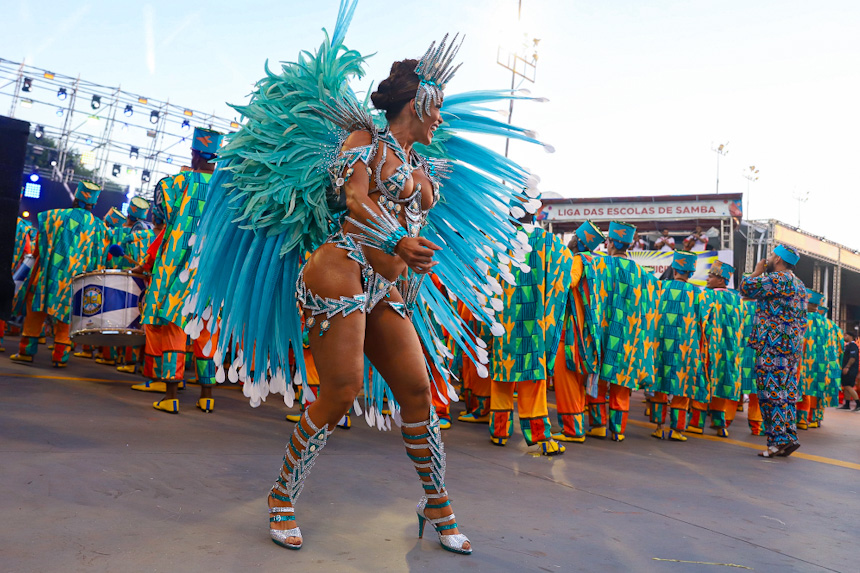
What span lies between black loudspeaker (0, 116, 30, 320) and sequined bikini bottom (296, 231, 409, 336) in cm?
367

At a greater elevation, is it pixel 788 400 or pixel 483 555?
pixel 788 400

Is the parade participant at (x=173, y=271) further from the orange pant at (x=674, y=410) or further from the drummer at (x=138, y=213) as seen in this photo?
the orange pant at (x=674, y=410)

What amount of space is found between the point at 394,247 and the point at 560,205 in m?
25.2

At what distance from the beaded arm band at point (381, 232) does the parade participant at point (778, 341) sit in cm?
505

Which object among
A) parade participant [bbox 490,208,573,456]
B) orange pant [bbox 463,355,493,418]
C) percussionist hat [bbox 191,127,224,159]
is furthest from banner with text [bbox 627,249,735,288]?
percussionist hat [bbox 191,127,224,159]

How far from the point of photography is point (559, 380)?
5.86 m

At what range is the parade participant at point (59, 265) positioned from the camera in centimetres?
744

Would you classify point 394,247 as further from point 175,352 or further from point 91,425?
point 175,352

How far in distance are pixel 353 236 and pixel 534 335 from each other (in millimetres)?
2825

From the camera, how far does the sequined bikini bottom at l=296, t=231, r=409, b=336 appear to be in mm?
2586

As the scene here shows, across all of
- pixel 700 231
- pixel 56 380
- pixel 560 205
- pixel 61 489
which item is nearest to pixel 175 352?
pixel 56 380

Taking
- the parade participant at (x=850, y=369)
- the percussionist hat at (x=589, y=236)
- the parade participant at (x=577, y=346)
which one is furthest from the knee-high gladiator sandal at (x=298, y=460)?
the parade participant at (x=850, y=369)

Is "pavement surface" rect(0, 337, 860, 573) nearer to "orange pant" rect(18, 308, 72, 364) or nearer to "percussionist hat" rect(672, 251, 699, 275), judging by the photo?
"orange pant" rect(18, 308, 72, 364)

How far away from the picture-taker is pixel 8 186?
17.7ft
